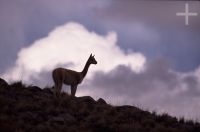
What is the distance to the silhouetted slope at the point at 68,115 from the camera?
25641mm

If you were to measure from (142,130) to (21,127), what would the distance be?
18.4 feet

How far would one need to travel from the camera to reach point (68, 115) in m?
27.8

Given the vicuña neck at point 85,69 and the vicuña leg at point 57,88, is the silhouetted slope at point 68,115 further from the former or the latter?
the vicuña neck at point 85,69

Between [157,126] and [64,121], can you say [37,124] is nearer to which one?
[64,121]

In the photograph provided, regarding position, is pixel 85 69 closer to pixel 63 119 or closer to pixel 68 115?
pixel 68 115

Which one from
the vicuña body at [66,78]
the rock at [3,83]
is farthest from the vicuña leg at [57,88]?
the rock at [3,83]

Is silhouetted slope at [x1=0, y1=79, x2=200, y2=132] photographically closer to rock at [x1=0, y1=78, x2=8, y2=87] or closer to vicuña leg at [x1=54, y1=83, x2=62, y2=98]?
rock at [x1=0, y1=78, x2=8, y2=87]

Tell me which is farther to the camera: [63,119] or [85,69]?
[85,69]

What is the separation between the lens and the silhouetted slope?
25641 mm

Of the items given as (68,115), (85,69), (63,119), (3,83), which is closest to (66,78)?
(85,69)

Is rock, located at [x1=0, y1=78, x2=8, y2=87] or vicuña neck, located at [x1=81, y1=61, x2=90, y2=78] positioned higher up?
vicuña neck, located at [x1=81, y1=61, x2=90, y2=78]

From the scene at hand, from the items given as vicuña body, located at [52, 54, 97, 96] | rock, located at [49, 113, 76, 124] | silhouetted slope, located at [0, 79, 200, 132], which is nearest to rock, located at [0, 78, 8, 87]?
silhouetted slope, located at [0, 79, 200, 132]

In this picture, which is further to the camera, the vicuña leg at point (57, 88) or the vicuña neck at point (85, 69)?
the vicuña neck at point (85, 69)

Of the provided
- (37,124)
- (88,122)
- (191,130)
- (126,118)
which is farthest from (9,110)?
(191,130)
